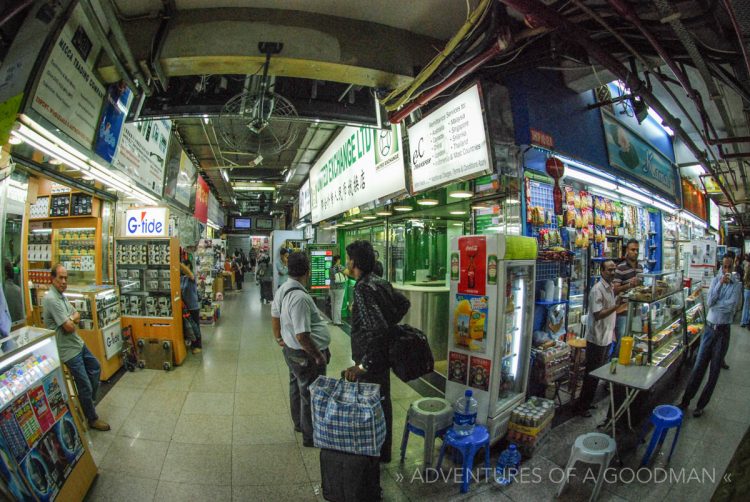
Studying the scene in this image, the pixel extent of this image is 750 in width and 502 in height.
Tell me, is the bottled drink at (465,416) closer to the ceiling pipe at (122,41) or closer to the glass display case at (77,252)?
the ceiling pipe at (122,41)

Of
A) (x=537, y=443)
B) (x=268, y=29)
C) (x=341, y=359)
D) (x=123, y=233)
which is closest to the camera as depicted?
(x=268, y=29)

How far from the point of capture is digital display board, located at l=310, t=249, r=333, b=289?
8164 millimetres

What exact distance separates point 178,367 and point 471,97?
5761 millimetres

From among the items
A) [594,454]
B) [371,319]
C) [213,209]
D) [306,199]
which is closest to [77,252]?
[306,199]

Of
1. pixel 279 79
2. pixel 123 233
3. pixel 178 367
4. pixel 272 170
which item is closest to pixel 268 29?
pixel 279 79

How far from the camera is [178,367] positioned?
5359 mm

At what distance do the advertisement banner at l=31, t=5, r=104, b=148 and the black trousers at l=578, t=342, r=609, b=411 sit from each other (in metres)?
5.59

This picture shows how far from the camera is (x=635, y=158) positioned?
19.5 feet

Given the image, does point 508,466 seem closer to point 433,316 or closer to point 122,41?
point 433,316

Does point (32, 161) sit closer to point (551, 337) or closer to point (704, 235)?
point (551, 337)

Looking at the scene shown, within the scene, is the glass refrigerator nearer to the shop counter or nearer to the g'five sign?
the shop counter

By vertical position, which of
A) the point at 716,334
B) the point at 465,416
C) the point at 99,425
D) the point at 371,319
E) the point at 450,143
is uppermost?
the point at 450,143

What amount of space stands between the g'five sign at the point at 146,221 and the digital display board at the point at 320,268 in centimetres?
316

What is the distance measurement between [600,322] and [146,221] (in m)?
8.29
